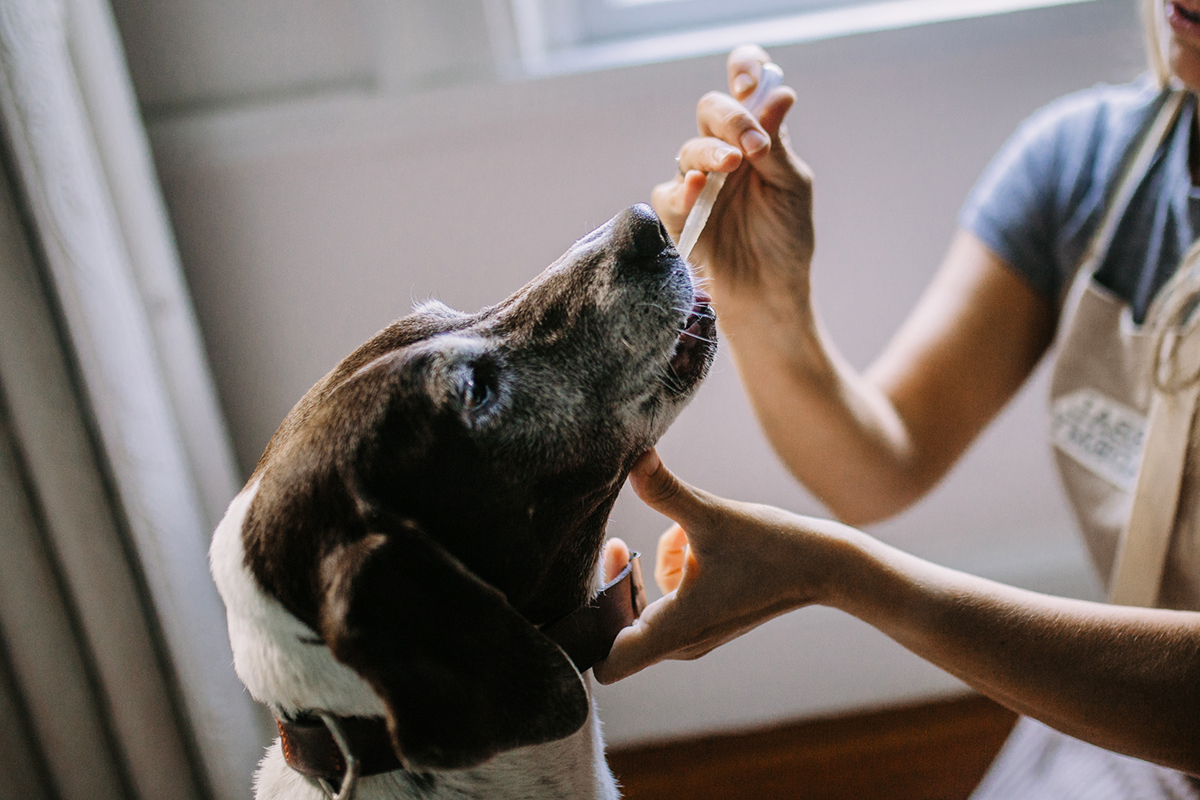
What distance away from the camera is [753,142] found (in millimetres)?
917

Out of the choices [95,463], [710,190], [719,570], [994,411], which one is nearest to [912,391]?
[994,411]

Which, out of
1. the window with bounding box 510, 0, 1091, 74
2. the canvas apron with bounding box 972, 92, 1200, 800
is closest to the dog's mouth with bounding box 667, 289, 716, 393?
the canvas apron with bounding box 972, 92, 1200, 800

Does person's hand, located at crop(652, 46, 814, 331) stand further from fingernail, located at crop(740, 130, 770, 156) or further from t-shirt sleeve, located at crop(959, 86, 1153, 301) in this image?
t-shirt sleeve, located at crop(959, 86, 1153, 301)

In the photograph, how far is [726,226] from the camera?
1.09 m

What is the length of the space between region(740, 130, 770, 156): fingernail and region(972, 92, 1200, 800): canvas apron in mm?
599

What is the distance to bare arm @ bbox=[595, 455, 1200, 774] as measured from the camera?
767 millimetres

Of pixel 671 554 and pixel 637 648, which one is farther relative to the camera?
pixel 671 554

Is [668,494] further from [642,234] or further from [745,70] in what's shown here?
[745,70]

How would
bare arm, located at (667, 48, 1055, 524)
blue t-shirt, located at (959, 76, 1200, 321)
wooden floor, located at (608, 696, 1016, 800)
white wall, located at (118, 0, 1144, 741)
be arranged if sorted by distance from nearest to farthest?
1. bare arm, located at (667, 48, 1055, 524)
2. blue t-shirt, located at (959, 76, 1200, 321)
3. white wall, located at (118, 0, 1144, 741)
4. wooden floor, located at (608, 696, 1016, 800)

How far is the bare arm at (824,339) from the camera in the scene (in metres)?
1.02

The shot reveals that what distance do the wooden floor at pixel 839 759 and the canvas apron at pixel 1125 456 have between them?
0.60 m

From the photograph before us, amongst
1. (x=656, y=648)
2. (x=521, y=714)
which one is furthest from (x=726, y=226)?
(x=521, y=714)

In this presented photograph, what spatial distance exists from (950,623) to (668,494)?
0.33 meters

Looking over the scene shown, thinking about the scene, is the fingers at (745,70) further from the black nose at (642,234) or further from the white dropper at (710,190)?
the black nose at (642,234)
